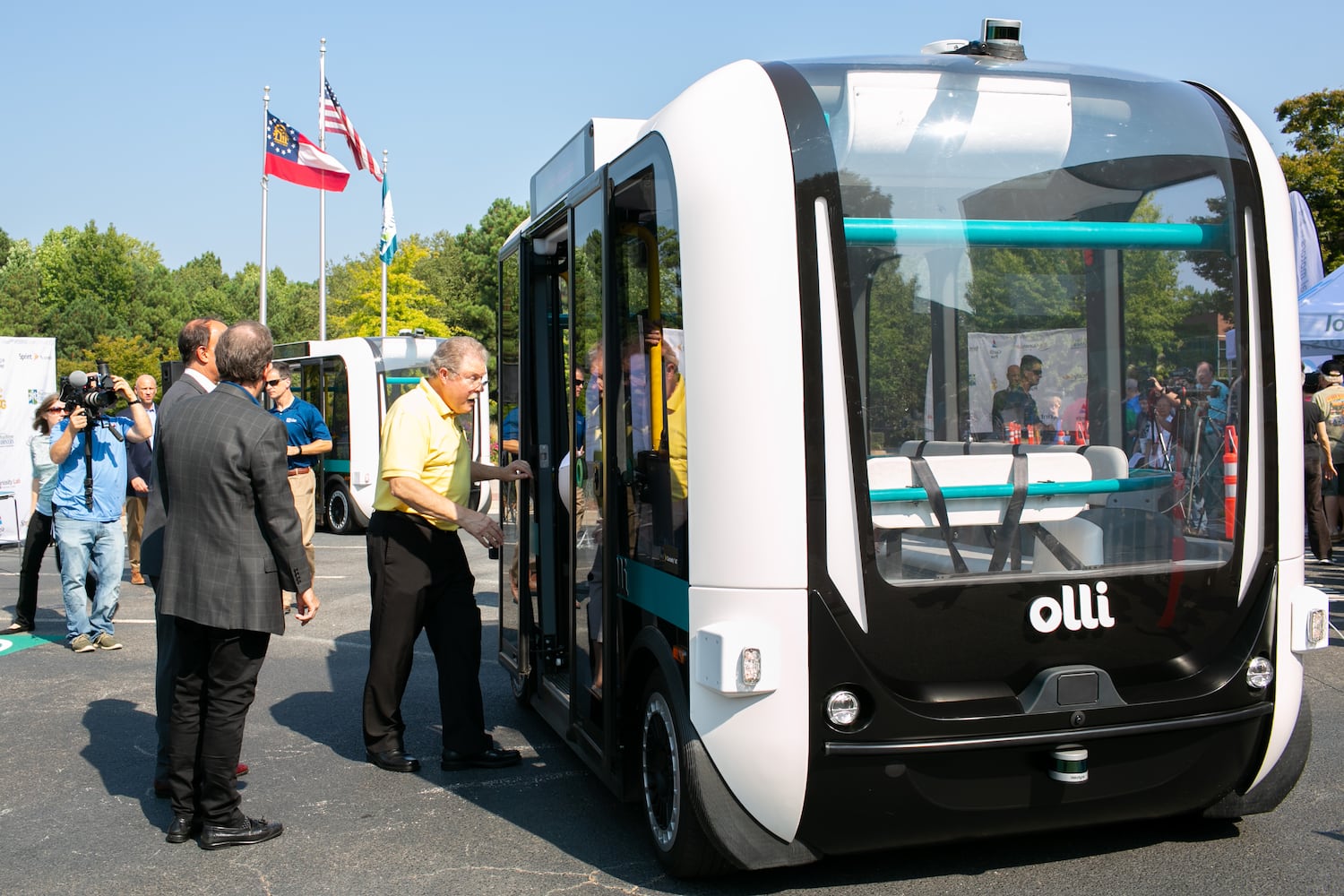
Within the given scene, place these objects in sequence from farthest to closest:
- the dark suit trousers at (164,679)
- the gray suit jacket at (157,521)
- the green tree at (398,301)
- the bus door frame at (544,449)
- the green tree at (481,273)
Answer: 1. the green tree at (481,273)
2. the green tree at (398,301)
3. the bus door frame at (544,449)
4. the gray suit jacket at (157,521)
5. the dark suit trousers at (164,679)

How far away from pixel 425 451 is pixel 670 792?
1978 mm

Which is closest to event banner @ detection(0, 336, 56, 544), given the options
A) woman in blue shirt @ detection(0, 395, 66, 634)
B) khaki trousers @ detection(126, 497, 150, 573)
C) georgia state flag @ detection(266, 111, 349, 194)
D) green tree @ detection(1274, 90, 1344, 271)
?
khaki trousers @ detection(126, 497, 150, 573)

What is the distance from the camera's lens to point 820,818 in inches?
138

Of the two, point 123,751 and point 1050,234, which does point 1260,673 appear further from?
point 123,751

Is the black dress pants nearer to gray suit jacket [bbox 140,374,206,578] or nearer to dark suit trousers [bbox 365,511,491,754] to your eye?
gray suit jacket [bbox 140,374,206,578]

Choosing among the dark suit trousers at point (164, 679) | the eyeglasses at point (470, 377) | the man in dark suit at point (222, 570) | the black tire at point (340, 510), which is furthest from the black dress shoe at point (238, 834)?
the black tire at point (340, 510)

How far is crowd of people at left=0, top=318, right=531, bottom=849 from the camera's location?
4.34m

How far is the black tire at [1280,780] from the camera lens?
3.95 metres

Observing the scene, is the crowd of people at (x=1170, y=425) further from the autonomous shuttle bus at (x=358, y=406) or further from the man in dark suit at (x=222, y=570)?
the autonomous shuttle bus at (x=358, y=406)

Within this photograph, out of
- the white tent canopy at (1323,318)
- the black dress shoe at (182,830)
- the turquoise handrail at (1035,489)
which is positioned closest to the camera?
the turquoise handrail at (1035,489)

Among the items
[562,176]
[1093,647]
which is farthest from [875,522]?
Result: [562,176]

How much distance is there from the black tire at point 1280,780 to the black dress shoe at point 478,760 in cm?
290

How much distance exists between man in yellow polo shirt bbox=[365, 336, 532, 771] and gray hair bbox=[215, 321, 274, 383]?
0.76m

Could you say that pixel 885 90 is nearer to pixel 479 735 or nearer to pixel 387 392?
pixel 479 735
